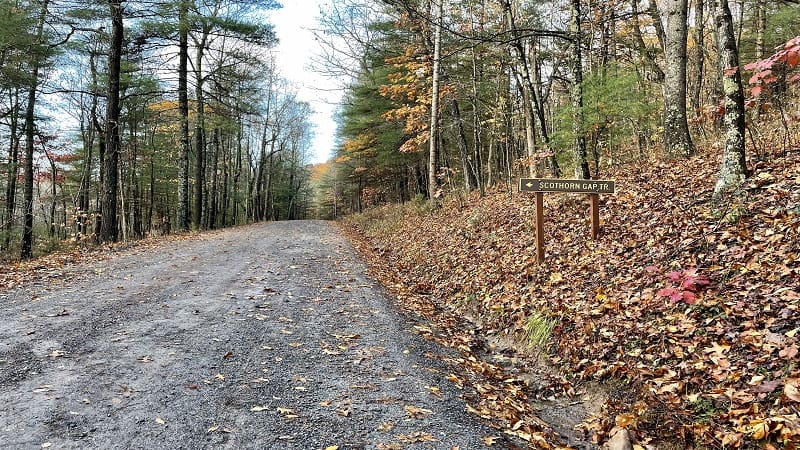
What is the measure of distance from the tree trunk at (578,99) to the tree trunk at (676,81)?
152cm

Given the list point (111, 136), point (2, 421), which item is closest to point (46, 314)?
point (2, 421)

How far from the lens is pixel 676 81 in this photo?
8477mm

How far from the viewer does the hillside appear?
135 inches

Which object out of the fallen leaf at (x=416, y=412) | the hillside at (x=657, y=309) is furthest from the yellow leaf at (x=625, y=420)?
the fallen leaf at (x=416, y=412)

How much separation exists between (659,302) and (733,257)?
3.05 ft

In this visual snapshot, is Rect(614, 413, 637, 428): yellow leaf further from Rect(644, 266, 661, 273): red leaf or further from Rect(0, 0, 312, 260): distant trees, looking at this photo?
Rect(0, 0, 312, 260): distant trees

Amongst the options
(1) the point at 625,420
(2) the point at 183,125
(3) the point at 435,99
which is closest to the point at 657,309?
(1) the point at 625,420

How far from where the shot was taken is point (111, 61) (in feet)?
42.6

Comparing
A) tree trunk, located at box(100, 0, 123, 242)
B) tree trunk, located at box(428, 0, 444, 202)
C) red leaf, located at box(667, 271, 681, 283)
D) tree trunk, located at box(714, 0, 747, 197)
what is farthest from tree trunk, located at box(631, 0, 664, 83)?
tree trunk, located at box(100, 0, 123, 242)

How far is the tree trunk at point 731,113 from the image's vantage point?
5867 mm

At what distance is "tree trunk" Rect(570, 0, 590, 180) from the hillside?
2.49ft

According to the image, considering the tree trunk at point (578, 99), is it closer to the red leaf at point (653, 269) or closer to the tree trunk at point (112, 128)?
the red leaf at point (653, 269)

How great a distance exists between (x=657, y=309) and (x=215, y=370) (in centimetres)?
445

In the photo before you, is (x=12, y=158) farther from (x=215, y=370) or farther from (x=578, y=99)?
(x=578, y=99)
